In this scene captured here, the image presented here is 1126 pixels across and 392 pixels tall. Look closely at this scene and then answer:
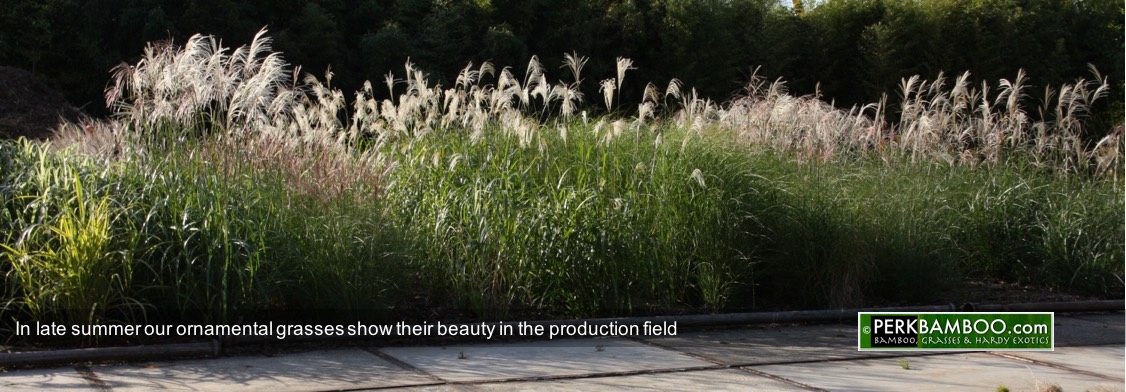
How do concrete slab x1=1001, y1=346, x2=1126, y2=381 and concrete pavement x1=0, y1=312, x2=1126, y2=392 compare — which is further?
concrete slab x1=1001, y1=346, x2=1126, y2=381

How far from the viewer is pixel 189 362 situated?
5551mm

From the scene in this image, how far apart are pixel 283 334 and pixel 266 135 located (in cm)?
175

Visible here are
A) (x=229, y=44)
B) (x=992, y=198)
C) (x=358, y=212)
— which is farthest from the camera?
(x=229, y=44)

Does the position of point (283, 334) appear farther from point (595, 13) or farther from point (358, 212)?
point (595, 13)

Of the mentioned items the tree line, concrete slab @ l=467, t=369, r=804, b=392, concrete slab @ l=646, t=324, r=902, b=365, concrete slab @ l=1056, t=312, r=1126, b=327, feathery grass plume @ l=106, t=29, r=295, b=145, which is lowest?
concrete slab @ l=467, t=369, r=804, b=392

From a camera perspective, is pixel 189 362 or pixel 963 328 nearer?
pixel 189 362

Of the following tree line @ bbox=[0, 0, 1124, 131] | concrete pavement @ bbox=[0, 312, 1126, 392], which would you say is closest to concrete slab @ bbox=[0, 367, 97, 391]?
concrete pavement @ bbox=[0, 312, 1126, 392]

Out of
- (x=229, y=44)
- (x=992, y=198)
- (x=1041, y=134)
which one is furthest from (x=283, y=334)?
(x=229, y=44)

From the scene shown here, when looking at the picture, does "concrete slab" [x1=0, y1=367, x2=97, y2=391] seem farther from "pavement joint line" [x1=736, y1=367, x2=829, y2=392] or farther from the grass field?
"pavement joint line" [x1=736, y1=367, x2=829, y2=392]

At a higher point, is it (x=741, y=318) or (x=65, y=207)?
(x=65, y=207)

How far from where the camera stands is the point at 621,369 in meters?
5.58

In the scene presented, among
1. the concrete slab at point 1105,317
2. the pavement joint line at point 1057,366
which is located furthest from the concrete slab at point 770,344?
the concrete slab at point 1105,317

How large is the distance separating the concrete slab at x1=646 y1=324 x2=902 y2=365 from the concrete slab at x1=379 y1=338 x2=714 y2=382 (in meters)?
0.23

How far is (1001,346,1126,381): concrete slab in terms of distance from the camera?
5812mm
